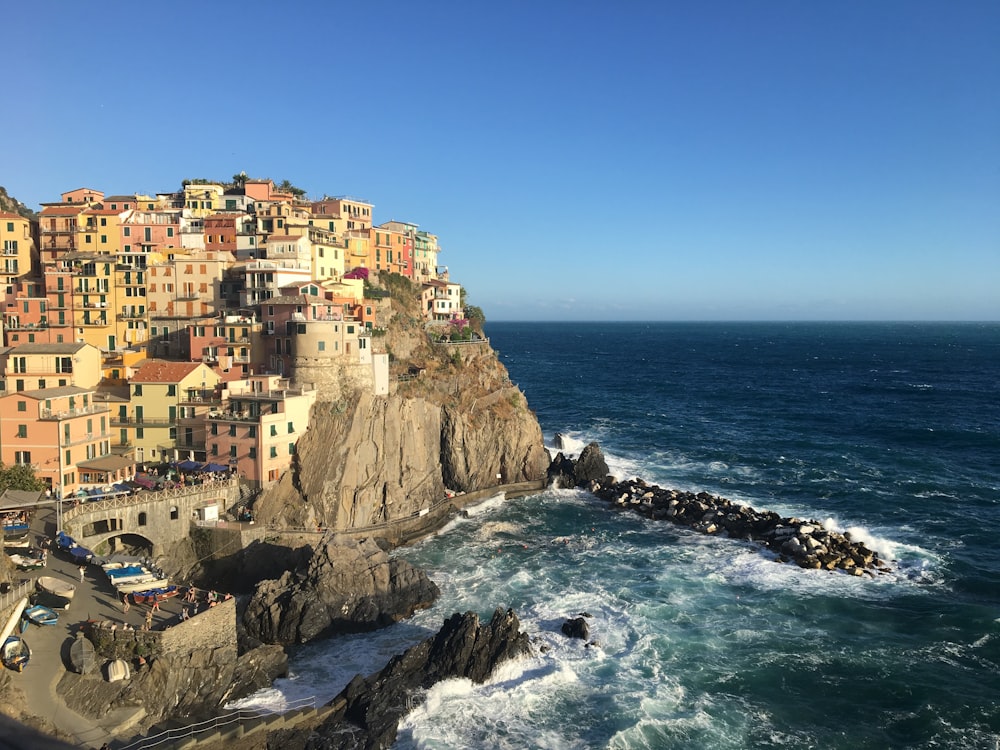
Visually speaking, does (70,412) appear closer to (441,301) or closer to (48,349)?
(48,349)

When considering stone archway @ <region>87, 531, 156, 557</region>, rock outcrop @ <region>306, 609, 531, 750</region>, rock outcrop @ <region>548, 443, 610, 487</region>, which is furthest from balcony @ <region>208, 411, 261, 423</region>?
rock outcrop @ <region>548, 443, 610, 487</region>

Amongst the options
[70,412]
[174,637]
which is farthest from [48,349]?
[174,637]

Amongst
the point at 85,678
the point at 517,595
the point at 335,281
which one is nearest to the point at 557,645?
the point at 517,595

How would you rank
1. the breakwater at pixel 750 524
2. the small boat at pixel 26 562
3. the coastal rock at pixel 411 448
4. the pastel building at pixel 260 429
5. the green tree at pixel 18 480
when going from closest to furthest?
the small boat at pixel 26 562
the green tree at pixel 18 480
the breakwater at pixel 750 524
the pastel building at pixel 260 429
the coastal rock at pixel 411 448

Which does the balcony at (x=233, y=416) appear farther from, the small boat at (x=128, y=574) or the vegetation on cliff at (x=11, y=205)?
the vegetation on cliff at (x=11, y=205)

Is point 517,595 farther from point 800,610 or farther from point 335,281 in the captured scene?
point 335,281

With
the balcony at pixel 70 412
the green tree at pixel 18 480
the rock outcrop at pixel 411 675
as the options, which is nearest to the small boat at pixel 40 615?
the rock outcrop at pixel 411 675
